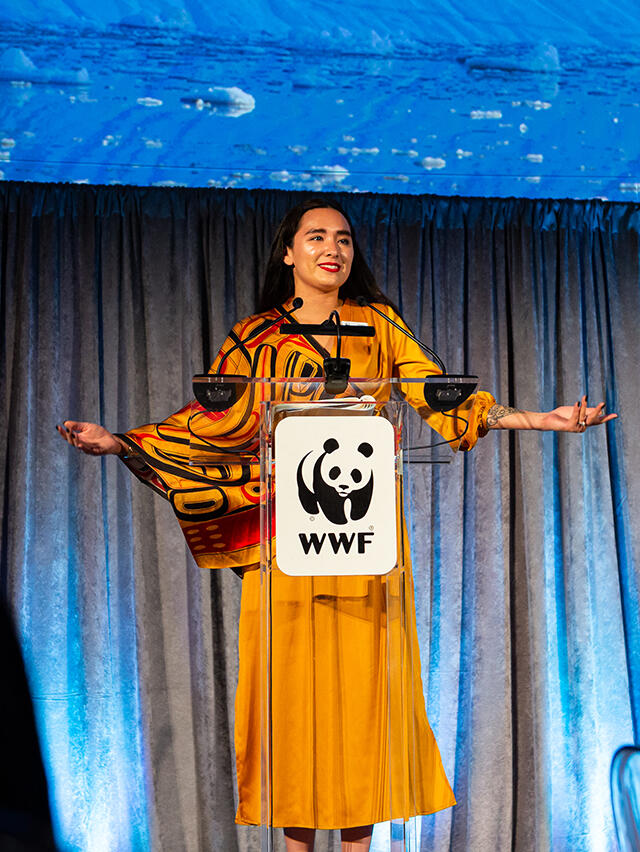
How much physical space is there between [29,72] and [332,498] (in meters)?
2.84

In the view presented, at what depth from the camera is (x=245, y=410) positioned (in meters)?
1.67

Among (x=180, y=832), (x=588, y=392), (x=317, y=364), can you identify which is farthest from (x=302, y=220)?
(x=180, y=832)

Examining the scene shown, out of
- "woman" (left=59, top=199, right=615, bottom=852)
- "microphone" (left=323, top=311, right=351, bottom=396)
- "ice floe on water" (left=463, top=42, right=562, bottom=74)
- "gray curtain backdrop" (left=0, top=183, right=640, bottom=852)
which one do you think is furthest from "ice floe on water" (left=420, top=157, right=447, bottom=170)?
"microphone" (left=323, top=311, right=351, bottom=396)

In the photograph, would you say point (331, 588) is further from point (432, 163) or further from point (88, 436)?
point (432, 163)

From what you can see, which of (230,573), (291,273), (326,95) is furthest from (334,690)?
(326,95)

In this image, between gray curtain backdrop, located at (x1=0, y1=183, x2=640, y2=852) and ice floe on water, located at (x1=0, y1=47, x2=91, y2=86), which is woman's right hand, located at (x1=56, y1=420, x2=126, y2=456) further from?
ice floe on water, located at (x1=0, y1=47, x2=91, y2=86)

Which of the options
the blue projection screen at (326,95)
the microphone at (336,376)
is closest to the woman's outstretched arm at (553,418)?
the microphone at (336,376)

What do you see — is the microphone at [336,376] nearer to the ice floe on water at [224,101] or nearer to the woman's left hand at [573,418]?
the woman's left hand at [573,418]

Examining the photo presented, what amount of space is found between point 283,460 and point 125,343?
2184 mm

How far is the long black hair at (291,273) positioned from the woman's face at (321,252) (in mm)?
27

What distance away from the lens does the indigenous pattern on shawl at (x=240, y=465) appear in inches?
80.9

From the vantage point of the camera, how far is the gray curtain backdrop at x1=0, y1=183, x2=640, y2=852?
3412 millimetres

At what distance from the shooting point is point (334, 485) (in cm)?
154

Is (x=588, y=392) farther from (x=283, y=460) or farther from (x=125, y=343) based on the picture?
(x=283, y=460)
